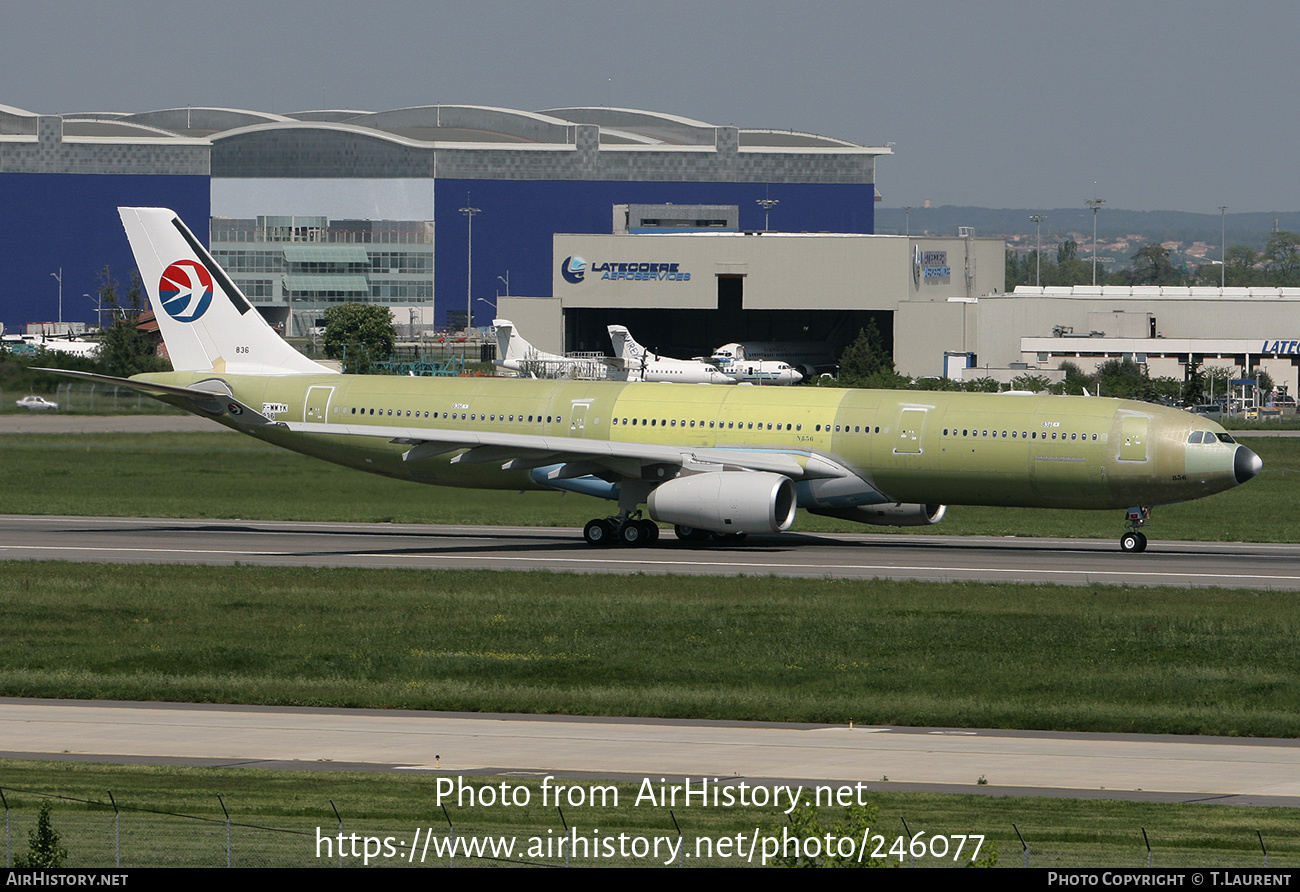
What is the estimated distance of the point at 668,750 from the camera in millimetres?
20641

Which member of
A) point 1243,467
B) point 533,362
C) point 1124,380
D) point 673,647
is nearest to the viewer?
point 673,647

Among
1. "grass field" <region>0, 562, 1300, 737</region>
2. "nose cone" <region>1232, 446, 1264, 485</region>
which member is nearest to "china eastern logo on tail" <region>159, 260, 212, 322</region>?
"grass field" <region>0, 562, 1300, 737</region>

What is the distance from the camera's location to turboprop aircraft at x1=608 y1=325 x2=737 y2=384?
414 feet

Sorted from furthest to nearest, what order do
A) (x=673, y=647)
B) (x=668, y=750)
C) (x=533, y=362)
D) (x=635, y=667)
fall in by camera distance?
(x=533, y=362)
(x=673, y=647)
(x=635, y=667)
(x=668, y=750)

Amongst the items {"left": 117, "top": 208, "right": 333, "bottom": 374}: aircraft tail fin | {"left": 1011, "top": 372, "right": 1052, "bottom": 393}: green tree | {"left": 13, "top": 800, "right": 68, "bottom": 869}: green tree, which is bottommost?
{"left": 1011, "top": 372, "right": 1052, "bottom": 393}: green tree

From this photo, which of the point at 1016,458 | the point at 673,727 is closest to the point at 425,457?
the point at 1016,458

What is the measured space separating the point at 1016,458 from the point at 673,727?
2148 cm

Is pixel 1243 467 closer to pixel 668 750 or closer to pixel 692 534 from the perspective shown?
pixel 692 534

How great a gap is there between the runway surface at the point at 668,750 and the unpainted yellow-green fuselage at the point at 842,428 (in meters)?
20.1

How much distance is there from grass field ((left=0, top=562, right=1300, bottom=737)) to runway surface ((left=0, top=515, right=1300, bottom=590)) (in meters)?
3.10

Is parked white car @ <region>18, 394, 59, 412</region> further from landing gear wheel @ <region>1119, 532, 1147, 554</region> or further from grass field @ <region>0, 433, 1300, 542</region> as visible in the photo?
landing gear wheel @ <region>1119, 532, 1147, 554</region>

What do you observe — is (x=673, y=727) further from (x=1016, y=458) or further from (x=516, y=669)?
(x=1016, y=458)

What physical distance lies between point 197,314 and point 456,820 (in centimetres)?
3635

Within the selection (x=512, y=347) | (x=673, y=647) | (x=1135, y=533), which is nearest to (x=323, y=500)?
(x=1135, y=533)
